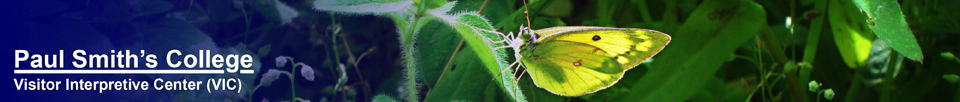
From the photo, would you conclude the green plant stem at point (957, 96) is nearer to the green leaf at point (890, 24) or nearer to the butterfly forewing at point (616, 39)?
the green leaf at point (890, 24)

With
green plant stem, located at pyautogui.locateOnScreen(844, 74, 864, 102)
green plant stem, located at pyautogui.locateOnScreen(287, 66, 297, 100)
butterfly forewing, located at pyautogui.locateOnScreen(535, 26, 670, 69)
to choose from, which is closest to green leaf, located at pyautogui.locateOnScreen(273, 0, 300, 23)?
green plant stem, located at pyautogui.locateOnScreen(287, 66, 297, 100)

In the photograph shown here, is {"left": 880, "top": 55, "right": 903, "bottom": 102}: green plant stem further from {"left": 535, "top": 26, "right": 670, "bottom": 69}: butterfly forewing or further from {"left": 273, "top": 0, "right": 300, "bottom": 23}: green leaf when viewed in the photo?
{"left": 273, "top": 0, "right": 300, "bottom": 23}: green leaf

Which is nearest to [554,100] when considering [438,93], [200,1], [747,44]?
[438,93]

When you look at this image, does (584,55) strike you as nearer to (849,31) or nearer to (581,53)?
(581,53)

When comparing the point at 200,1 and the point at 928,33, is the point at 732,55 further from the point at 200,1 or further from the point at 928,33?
the point at 200,1

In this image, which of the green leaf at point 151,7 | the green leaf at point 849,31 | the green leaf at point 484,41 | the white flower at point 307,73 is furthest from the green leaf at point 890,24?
the green leaf at point 151,7

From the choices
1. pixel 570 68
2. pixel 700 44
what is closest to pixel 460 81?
pixel 570 68
